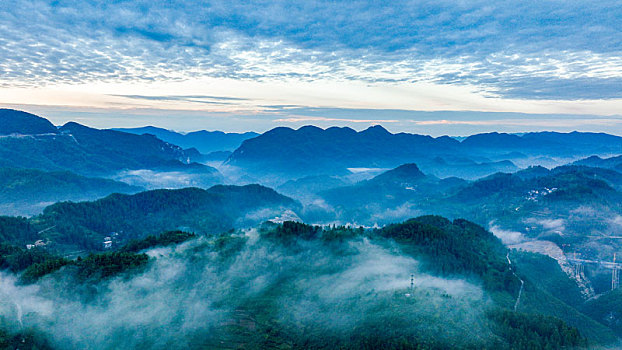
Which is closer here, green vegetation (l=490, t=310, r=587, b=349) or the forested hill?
green vegetation (l=490, t=310, r=587, b=349)

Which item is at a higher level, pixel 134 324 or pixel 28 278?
pixel 28 278

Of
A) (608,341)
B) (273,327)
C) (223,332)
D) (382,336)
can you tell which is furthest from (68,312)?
(608,341)

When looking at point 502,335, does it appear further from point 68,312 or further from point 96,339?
point 68,312

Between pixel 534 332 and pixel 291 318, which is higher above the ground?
pixel 534 332

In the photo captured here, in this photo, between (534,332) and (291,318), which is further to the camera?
(291,318)

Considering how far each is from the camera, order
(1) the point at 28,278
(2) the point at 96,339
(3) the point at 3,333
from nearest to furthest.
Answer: (3) the point at 3,333
(2) the point at 96,339
(1) the point at 28,278

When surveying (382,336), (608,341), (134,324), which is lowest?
(608,341)

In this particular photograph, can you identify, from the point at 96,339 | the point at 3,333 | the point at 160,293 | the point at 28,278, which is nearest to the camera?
the point at 3,333

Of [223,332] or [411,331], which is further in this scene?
[223,332]

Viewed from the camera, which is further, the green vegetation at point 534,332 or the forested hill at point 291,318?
the forested hill at point 291,318
